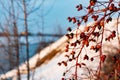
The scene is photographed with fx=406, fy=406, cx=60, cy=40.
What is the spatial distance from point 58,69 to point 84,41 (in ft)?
26.4

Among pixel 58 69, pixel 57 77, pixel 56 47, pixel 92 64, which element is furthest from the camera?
pixel 56 47

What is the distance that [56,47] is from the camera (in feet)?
47.3

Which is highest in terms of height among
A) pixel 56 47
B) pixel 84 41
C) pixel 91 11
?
pixel 91 11

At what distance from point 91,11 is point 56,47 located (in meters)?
11.5

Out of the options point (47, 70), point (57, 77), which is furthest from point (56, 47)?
point (57, 77)

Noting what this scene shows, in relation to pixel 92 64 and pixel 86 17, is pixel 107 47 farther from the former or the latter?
pixel 86 17

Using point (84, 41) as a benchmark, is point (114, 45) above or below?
below

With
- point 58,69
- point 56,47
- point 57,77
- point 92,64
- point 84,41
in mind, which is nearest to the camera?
point 84,41

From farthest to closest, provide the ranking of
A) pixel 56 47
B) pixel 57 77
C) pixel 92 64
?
pixel 56 47
pixel 57 77
pixel 92 64

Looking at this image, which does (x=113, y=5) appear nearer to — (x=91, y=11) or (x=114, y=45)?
(x=91, y=11)

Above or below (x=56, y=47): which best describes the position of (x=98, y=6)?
above

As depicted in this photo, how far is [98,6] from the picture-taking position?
2.95 metres

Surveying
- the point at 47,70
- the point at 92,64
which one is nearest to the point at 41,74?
the point at 47,70

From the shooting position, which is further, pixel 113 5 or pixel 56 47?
pixel 56 47
